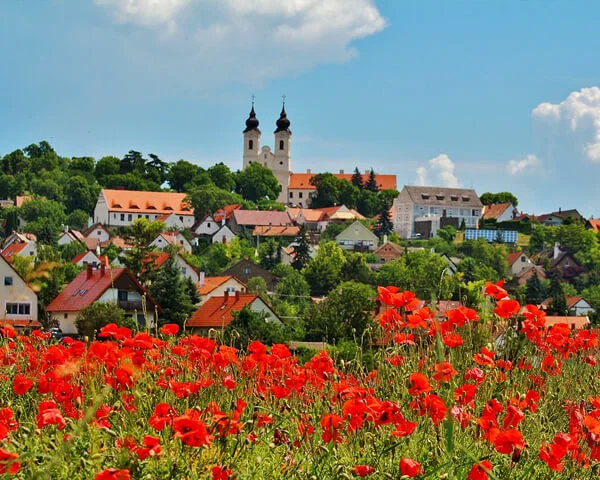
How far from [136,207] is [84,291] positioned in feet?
250

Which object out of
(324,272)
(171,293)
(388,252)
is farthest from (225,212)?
(171,293)

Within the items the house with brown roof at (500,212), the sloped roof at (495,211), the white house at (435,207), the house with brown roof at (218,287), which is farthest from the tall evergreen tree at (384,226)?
the house with brown roof at (218,287)

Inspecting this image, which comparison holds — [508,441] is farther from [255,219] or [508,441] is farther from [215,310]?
[255,219]

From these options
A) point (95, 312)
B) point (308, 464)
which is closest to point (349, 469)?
point (308, 464)

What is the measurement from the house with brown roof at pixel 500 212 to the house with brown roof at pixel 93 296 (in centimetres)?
7951

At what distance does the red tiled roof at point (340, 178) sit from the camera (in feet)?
464

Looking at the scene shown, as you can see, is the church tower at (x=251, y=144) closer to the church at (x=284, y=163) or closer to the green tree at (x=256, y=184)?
the church at (x=284, y=163)

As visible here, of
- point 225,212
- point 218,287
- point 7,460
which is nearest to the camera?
point 7,460

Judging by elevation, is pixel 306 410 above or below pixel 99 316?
above

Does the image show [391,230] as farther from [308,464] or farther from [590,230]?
[308,464]

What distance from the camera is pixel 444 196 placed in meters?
116

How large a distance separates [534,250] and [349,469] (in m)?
103

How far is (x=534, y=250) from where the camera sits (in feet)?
338

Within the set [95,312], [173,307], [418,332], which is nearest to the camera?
[418,332]
